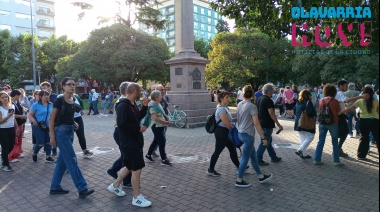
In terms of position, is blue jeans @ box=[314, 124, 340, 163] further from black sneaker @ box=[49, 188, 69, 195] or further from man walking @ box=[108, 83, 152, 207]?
black sneaker @ box=[49, 188, 69, 195]

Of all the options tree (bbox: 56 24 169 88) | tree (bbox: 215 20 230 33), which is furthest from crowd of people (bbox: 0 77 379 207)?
tree (bbox: 215 20 230 33)

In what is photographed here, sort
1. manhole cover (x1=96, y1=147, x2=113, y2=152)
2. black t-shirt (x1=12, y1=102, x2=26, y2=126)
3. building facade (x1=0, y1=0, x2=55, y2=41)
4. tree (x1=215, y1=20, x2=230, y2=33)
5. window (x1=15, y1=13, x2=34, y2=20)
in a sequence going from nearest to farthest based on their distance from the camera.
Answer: black t-shirt (x1=12, y1=102, x2=26, y2=126), manhole cover (x1=96, y1=147, x2=113, y2=152), building facade (x1=0, y1=0, x2=55, y2=41), tree (x1=215, y1=20, x2=230, y2=33), window (x1=15, y1=13, x2=34, y2=20)

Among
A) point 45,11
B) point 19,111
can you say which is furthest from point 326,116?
point 45,11

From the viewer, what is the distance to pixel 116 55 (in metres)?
27.5

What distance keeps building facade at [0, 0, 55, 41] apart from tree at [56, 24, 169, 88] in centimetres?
2881

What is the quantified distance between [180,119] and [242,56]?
868 inches

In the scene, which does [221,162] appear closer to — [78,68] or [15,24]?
[78,68]

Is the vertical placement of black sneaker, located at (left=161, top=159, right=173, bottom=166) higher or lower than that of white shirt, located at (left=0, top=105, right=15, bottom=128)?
lower

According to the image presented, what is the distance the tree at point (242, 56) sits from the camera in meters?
31.2

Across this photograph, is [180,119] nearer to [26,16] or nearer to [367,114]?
[367,114]

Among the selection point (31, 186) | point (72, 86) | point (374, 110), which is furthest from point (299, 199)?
point (31, 186)

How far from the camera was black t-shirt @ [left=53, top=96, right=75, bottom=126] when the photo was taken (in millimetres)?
4609

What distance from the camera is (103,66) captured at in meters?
28.6

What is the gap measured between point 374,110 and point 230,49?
26.5m
